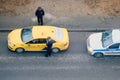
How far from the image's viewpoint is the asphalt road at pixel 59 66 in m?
23.4

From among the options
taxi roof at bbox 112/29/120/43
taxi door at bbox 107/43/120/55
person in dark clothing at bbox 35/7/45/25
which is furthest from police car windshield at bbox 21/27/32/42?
taxi roof at bbox 112/29/120/43

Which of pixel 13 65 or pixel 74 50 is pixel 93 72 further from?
pixel 13 65

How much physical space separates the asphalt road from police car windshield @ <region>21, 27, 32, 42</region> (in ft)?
2.95

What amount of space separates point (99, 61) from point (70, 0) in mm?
6386

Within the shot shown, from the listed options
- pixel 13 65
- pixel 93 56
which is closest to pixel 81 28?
pixel 93 56

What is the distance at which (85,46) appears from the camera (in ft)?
84.2

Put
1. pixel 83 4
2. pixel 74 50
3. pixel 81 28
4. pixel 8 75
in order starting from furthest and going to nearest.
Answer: pixel 83 4 < pixel 81 28 < pixel 74 50 < pixel 8 75

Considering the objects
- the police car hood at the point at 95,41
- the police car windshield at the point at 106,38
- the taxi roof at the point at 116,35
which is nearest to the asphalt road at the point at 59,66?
the police car hood at the point at 95,41

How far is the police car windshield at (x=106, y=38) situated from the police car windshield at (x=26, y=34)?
4351 mm

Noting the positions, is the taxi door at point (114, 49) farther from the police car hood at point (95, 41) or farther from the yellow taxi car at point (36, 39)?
the yellow taxi car at point (36, 39)

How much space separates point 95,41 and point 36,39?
138 inches

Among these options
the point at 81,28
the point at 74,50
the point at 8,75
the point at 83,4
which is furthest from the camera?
the point at 83,4

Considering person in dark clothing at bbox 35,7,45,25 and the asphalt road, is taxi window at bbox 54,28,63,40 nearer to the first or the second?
the asphalt road

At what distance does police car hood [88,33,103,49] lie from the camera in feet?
81.2
